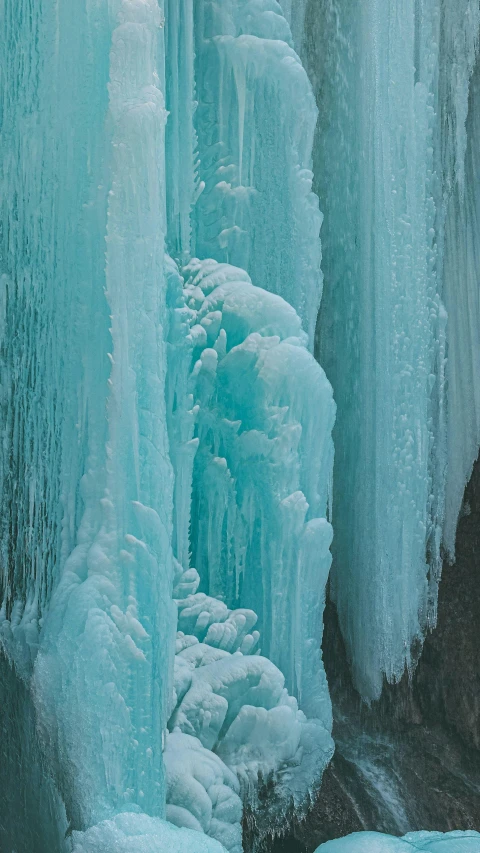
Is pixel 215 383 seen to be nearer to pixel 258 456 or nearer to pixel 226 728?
pixel 258 456

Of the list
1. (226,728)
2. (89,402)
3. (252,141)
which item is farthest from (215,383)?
(226,728)

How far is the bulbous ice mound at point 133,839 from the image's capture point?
290 centimetres

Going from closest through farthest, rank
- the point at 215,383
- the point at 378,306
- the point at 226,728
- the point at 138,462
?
the point at 138,462 → the point at 226,728 → the point at 215,383 → the point at 378,306

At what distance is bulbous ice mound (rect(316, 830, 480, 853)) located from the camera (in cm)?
339

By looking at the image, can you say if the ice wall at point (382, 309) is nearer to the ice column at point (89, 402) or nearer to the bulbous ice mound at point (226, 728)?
the bulbous ice mound at point (226, 728)

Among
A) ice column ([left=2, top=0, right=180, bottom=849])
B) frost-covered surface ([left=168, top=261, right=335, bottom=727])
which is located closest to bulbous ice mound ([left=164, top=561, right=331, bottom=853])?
frost-covered surface ([left=168, top=261, right=335, bottom=727])

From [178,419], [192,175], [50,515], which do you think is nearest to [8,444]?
[50,515]

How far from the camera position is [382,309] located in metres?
4.60

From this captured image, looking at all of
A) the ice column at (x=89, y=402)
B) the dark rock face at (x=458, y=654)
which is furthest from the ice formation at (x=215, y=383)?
the dark rock face at (x=458, y=654)

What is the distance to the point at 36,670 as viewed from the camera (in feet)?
9.91

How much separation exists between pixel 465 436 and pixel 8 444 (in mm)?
2643

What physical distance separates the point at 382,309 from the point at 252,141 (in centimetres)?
102

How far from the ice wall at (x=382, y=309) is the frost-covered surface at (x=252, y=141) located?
0.56 m

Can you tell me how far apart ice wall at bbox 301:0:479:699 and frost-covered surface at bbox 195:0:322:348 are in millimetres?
559
